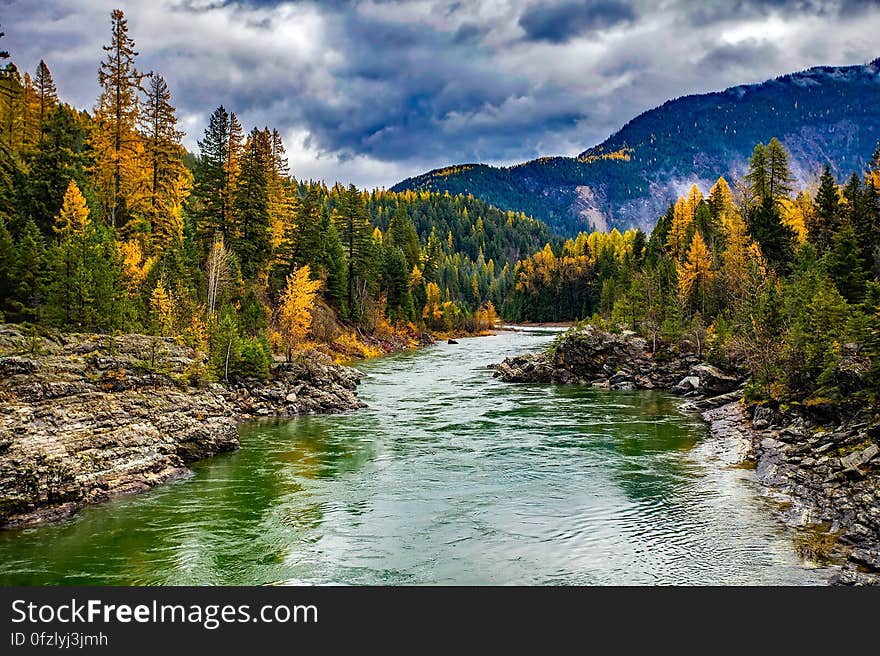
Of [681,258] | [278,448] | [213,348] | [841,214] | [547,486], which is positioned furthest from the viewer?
[681,258]

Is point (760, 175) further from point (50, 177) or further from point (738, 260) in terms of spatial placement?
point (50, 177)

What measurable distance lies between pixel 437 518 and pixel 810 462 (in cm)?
1352

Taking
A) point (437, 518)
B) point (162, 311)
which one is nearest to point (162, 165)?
point (162, 311)

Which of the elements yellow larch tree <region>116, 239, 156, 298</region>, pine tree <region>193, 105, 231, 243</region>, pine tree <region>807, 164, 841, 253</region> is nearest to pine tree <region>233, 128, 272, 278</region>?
pine tree <region>193, 105, 231, 243</region>

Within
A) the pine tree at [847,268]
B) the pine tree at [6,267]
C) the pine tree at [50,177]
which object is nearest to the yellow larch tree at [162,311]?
the pine tree at [6,267]

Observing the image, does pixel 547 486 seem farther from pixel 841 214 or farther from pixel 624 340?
pixel 841 214

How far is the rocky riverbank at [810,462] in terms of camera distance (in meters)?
15.1

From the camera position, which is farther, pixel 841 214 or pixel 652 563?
pixel 841 214

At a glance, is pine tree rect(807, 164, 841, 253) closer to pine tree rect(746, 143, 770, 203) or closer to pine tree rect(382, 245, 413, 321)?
pine tree rect(746, 143, 770, 203)

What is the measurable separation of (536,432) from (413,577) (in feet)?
58.2

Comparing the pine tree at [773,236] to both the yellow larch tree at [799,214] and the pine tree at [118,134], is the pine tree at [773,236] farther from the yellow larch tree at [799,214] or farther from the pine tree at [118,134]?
the pine tree at [118,134]

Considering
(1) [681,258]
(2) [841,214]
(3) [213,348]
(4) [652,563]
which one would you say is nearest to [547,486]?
(4) [652,563]

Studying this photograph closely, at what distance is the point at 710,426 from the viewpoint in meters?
31.4

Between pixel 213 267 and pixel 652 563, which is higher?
pixel 213 267
